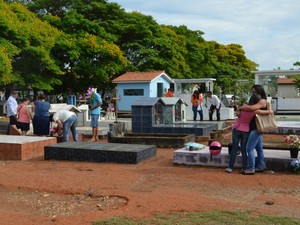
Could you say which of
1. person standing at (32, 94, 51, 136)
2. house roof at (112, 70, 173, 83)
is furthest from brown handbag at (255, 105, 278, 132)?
house roof at (112, 70, 173, 83)

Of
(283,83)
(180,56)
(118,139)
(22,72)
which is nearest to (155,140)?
(118,139)

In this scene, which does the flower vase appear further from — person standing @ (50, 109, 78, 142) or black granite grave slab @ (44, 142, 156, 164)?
person standing @ (50, 109, 78, 142)

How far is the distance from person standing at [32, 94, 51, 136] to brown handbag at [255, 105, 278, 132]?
655 cm

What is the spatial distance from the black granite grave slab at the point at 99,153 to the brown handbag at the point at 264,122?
8.97ft

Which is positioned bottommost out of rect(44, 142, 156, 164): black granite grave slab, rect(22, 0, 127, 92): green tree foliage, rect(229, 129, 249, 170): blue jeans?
rect(44, 142, 156, 164): black granite grave slab

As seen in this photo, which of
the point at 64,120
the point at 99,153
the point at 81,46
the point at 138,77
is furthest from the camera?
the point at 138,77

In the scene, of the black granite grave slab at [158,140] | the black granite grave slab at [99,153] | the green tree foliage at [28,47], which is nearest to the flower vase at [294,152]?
the black granite grave slab at [99,153]

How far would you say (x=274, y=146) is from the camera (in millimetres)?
9742

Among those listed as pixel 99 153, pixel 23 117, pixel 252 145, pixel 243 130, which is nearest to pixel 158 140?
pixel 99 153

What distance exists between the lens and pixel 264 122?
309 inches

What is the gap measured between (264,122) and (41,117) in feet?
22.3

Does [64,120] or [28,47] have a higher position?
[28,47]

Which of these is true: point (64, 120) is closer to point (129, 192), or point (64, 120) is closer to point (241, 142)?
point (241, 142)

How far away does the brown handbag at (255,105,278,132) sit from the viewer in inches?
306
